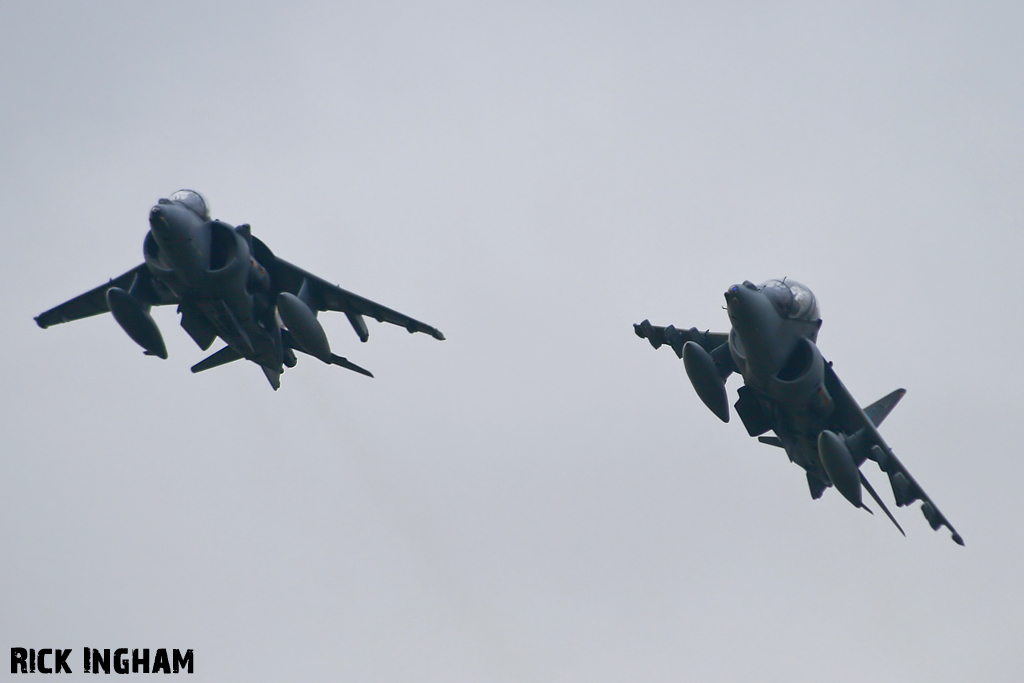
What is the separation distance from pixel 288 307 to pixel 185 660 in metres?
11.5

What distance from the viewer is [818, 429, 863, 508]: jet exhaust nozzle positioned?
91.5 feet

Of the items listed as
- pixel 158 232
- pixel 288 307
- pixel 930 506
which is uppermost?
pixel 158 232

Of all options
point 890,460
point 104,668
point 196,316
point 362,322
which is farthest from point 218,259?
point 890,460

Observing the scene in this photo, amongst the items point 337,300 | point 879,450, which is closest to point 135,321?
point 337,300

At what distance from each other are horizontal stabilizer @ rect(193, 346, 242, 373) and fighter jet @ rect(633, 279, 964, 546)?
9.58m

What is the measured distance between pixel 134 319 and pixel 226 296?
2.04 m

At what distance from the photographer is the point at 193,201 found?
2986 cm

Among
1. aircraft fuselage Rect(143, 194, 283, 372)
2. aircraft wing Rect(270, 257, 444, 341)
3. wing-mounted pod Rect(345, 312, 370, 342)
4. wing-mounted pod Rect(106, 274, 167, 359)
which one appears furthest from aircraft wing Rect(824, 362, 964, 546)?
wing-mounted pod Rect(106, 274, 167, 359)

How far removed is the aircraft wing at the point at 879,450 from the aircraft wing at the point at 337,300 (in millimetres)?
9301

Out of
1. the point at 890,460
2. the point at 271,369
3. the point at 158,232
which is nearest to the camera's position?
the point at 158,232

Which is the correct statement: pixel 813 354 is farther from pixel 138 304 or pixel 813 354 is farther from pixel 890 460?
pixel 138 304

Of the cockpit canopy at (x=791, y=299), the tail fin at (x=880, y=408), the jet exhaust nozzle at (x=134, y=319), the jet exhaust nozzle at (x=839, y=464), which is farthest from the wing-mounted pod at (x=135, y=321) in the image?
the tail fin at (x=880, y=408)

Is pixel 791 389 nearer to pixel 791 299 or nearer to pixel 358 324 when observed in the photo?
pixel 791 299

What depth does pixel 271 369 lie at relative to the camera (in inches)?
1272
